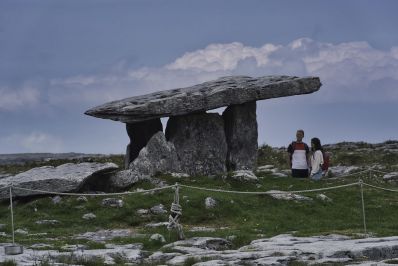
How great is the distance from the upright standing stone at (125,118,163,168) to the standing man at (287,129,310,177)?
7190mm

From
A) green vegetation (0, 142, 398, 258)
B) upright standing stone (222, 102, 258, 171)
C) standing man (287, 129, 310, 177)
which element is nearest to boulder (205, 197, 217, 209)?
green vegetation (0, 142, 398, 258)

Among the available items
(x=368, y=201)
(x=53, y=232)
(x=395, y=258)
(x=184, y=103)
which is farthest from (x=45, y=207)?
(x=395, y=258)

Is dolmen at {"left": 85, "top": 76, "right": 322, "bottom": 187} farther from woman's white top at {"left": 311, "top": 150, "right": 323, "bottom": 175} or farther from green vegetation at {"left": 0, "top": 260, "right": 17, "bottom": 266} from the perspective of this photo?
green vegetation at {"left": 0, "top": 260, "right": 17, "bottom": 266}

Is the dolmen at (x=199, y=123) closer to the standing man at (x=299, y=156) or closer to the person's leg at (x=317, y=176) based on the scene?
the standing man at (x=299, y=156)

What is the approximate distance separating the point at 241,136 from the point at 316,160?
5.11 metres

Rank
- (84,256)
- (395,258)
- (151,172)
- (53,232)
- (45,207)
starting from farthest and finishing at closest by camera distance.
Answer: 1. (151,172)
2. (45,207)
3. (53,232)
4. (84,256)
5. (395,258)

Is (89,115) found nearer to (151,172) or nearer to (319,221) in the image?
Result: (151,172)

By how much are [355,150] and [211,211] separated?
30.9 meters

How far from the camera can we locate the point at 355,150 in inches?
2176

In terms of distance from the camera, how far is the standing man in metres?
33.2

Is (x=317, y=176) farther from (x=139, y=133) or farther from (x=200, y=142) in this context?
(x=139, y=133)

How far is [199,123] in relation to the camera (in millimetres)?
35125

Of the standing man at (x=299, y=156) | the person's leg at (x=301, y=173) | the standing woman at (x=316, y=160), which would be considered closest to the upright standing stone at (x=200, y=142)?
the standing man at (x=299, y=156)

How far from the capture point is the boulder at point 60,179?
94.5 feet
